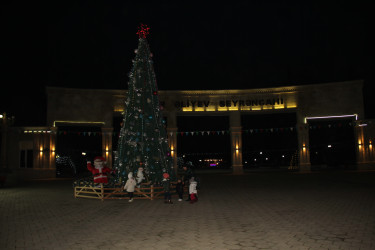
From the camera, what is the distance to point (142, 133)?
14.7 m

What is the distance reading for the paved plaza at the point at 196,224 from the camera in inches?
253

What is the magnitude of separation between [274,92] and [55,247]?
2756 centimetres

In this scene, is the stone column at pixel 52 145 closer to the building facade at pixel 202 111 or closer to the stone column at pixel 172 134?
the building facade at pixel 202 111

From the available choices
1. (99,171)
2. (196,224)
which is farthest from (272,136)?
(196,224)

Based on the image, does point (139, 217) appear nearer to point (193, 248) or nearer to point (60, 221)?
point (60, 221)

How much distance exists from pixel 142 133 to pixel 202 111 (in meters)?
16.9

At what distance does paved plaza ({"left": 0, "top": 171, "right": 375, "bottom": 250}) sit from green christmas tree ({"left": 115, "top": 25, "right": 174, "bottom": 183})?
251 centimetres

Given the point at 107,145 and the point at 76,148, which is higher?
the point at 76,148

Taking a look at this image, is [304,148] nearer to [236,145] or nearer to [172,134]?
[236,145]

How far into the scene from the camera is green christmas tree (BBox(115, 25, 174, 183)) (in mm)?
14625

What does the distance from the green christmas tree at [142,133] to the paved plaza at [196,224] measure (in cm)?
251

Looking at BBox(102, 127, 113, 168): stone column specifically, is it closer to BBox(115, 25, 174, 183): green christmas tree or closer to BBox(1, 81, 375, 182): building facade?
BBox(1, 81, 375, 182): building facade

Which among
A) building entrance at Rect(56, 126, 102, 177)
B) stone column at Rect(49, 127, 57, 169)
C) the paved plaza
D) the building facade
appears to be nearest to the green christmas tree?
the paved plaza

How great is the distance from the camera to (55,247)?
20.5 ft
